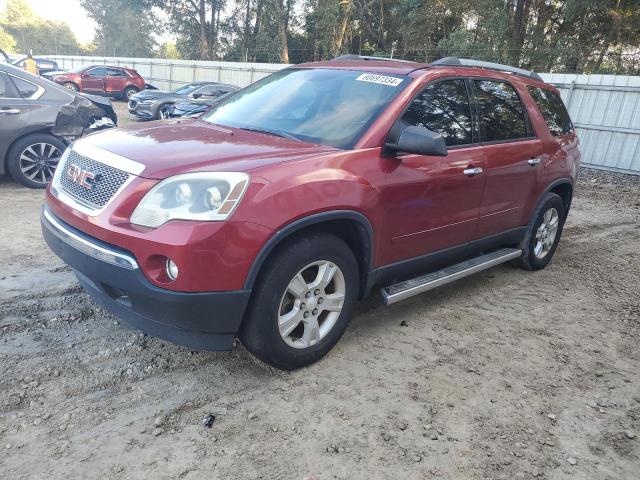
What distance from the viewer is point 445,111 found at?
3.75 metres

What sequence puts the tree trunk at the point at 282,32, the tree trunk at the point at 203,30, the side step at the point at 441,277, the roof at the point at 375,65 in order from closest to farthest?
the side step at the point at 441,277
the roof at the point at 375,65
the tree trunk at the point at 282,32
the tree trunk at the point at 203,30

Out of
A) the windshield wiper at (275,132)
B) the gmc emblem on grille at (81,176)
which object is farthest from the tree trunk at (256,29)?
the gmc emblem on grille at (81,176)

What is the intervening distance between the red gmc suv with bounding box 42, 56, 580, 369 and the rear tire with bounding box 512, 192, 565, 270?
470 millimetres

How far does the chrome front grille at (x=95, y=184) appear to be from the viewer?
2.73m

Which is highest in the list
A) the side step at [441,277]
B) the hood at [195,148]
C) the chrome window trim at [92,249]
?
the hood at [195,148]

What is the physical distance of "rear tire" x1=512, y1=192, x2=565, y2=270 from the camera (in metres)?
4.91

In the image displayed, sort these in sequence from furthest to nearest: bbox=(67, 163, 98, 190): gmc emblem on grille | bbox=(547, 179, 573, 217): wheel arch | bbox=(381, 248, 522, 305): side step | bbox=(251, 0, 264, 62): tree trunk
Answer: bbox=(251, 0, 264, 62): tree trunk, bbox=(547, 179, 573, 217): wheel arch, bbox=(381, 248, 522, 305): side step, bbox=(67, 163, 98, 190): gmc emblem on grille

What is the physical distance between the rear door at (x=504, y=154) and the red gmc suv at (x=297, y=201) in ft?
0.06

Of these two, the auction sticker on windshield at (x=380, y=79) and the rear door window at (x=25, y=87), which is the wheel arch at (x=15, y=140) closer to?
the rear door window at (x=25, y=87)

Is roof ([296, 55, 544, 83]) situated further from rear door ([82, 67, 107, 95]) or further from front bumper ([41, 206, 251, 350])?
rear door ([82, 67, 107, 95])

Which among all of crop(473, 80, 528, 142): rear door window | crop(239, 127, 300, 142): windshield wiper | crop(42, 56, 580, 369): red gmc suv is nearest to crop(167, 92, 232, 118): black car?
crop(42, 56, 580, 369): red gmc suv

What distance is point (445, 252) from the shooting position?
12.8ft

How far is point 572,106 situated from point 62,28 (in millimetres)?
86156

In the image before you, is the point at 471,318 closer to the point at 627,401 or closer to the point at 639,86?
the point at 627,401
